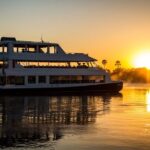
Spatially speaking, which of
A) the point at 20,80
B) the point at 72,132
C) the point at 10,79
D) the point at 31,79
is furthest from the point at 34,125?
the point at 31,79

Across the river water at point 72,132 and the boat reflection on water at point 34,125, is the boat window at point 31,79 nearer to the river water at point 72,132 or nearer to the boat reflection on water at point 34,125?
the boat reflection on water at point 34,125

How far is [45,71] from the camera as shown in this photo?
266ft

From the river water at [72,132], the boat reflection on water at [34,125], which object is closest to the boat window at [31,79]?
the boat reflection on water at [34,125]

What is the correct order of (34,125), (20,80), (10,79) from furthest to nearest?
(20,80), (10,79), (34,125)

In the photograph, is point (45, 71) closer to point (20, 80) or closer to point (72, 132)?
point (20, 80)

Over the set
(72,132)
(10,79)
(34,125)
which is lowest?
(72,132)

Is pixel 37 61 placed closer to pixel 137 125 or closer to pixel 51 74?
pixel 51 74

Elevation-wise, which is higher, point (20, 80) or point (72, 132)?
point (20, 80)

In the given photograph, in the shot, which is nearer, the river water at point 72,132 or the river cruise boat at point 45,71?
the river water at point 72,132

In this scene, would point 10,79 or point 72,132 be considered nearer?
point 72,132

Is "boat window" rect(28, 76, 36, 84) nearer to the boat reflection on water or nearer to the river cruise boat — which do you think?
the river cruise boat

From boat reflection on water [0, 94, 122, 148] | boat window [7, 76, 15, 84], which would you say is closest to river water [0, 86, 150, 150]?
boat reflection on water [0, 94, 122, 148]

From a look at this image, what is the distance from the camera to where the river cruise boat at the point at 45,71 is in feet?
258

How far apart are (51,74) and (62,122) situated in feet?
153
